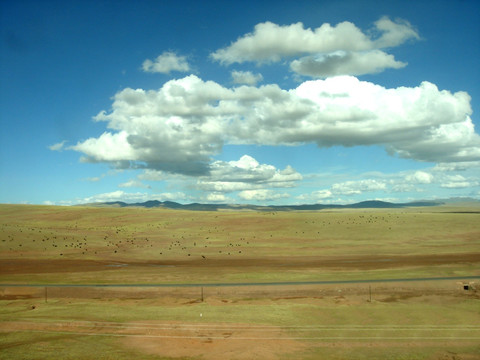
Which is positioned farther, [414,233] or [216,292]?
[414,233]

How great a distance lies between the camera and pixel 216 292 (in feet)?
→ 117

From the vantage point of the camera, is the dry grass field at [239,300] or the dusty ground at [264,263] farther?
the dusty ground at [264,263]

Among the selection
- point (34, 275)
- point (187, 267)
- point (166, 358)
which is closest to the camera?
point (166, 358)

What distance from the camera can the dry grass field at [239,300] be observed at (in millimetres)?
22214

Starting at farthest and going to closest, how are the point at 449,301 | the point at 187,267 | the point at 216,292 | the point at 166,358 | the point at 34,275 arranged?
the point at 187,267
the point at 34,275
the point at 216,292
the point at 449,301
the point at 166,358

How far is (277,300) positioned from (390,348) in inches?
488

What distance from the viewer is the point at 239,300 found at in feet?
110

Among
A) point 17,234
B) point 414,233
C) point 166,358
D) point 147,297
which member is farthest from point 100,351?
point 414,233

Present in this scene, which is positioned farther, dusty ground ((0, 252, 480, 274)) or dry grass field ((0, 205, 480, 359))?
dusty ground ((0, 252, 480, 274))

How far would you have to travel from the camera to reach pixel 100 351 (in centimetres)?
2078

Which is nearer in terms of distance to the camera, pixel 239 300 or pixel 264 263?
pixel 239 300

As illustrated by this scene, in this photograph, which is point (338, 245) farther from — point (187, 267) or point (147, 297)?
point (147, 297)

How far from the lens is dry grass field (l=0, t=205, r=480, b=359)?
72.9 ft

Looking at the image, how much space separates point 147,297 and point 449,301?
2623 cm
